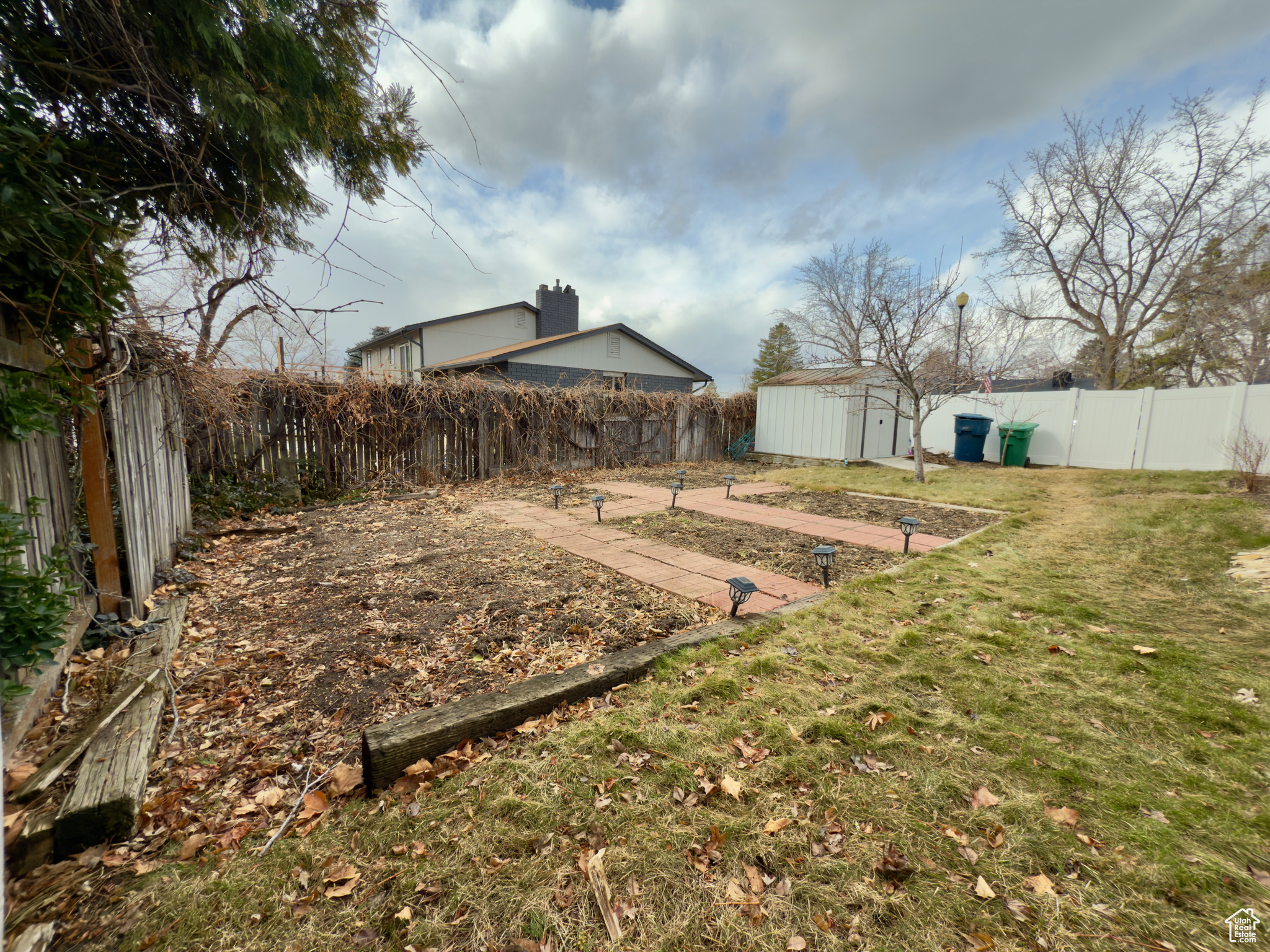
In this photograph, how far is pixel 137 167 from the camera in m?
2.32

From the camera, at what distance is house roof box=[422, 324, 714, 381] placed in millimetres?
15281

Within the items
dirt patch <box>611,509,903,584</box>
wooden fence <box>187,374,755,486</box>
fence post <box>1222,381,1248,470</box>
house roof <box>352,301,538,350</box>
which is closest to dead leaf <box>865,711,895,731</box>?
dirt patch <box>611,509,903,584</box>

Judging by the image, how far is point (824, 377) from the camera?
1248 centimetres

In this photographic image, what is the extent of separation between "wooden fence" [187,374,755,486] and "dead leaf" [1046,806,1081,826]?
7139 mm

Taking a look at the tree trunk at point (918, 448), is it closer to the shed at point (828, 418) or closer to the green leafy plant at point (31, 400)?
the shed at point (828, 418)

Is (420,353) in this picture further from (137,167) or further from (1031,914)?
(1031,914)

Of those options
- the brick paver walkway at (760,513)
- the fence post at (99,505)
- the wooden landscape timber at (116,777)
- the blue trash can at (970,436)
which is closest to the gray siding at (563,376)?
the brick paver walkway at (760,513)

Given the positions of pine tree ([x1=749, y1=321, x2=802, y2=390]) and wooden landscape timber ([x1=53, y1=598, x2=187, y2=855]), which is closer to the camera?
wooden landscape timber ([x1=53, y1=598, x2=187, y2=855])

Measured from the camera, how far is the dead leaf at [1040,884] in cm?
134

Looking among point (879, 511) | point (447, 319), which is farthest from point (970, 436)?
point (447, 319)

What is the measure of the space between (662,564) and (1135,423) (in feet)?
38.5

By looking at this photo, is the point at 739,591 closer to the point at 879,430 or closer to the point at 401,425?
the point at 401,425

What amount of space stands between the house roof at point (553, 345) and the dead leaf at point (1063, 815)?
A: 13.8 m

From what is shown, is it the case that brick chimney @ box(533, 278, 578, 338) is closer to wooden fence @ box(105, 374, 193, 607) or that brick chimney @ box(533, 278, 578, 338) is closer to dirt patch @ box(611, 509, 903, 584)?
dirt patch @ box(611, 509, 903, 584)
